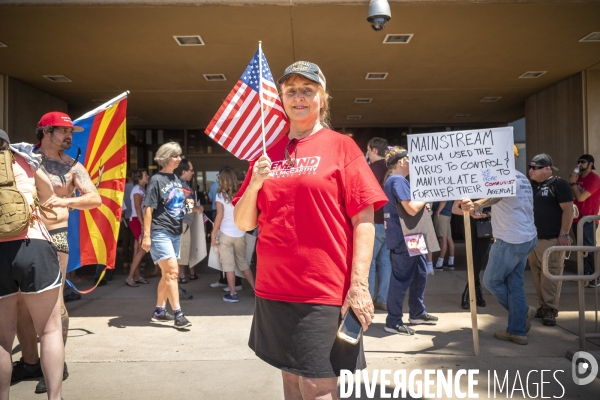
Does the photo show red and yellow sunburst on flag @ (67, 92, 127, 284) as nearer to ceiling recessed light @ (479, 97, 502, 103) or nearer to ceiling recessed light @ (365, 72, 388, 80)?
ceiling recessed light @ (365, 72, 388, 80)

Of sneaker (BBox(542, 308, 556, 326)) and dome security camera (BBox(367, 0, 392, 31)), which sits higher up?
dome security camera (BBox(367, 0, 392, 31))

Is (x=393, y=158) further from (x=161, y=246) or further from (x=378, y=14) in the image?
(x=161, y=246)

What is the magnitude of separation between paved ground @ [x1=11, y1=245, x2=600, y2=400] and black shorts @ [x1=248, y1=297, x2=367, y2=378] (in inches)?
60.2

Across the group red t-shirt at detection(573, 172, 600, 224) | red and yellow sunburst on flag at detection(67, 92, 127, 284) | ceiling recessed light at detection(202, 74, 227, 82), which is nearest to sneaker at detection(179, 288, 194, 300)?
red and yellow sunburst on flag at detection(67, 92, 127, 284)

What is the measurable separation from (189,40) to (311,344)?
6.74m

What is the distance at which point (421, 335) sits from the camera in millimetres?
5270

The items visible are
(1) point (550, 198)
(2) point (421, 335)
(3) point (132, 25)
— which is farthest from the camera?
(3) point (132, 25)

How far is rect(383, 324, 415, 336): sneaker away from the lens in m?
5.29

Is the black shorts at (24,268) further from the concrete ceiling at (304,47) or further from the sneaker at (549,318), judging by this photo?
the sneaker at (549,318)

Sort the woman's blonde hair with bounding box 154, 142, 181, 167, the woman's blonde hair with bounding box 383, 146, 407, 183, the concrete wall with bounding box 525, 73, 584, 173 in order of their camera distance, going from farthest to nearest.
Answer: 1. the concrete wall with bounding box 525, 73, 584, 173
2. the woman's blonde hair with bounding box 154, 142, 181, 167
3. the woman's blonde hair with bounding box 383, 146, 407, 183

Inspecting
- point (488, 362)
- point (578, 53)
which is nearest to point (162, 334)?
point (488, 362)

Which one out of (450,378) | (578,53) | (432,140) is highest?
(578,53)

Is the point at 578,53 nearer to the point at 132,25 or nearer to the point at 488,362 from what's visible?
the point at 488,362

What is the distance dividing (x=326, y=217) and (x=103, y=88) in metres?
10.1
